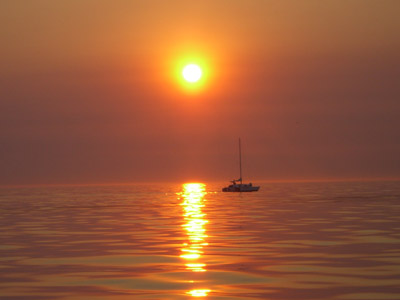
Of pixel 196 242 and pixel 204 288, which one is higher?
pixel 196 242

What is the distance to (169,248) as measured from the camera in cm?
4238

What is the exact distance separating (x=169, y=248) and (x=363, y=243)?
10917mm

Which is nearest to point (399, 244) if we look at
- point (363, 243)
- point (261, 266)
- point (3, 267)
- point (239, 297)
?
point (363, 243)

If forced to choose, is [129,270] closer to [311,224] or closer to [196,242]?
[196,242]

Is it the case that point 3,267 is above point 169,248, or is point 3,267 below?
below

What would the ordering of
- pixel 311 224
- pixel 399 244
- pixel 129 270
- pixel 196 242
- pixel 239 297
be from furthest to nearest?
1. pixel 311 224
2. pixel 196 242
3. pixel 399 244
4. pixel 129 270
5. pixel 239 297

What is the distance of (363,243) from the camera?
43.4m

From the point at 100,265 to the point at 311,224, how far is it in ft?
96.7

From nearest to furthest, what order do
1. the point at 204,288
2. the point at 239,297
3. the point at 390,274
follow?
the point at 239,297, the point at 204,288, the point at 390,274

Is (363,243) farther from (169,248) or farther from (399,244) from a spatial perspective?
(169,248)

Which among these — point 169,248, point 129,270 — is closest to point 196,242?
point 169,248

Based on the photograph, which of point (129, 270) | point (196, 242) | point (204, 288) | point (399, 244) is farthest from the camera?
point (196, 242)

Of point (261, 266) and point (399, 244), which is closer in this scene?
point (261, 266)

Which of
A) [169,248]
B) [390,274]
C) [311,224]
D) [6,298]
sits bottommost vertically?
[6,298]
